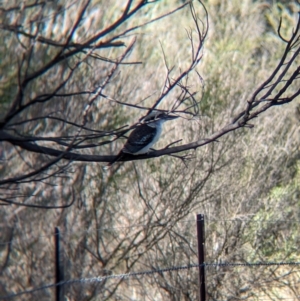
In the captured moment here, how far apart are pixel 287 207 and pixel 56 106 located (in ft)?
9.16

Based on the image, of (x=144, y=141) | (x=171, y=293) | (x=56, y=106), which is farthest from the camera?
(x=56, y=106)

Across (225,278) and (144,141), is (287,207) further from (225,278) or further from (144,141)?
(144,141)

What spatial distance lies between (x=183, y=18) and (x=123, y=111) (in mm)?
1413

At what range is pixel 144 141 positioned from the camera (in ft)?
20.0

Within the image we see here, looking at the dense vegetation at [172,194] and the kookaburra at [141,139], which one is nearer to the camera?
the kookaburra at [141,139]

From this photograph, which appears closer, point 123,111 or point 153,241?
point 153,241

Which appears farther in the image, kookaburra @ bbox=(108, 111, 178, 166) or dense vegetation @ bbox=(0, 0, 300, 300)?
dense vegetation @ bbox=(0, 0, 300, 300)

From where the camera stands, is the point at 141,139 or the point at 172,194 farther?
the point at 172,194

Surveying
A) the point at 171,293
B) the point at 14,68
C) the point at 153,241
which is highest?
the point at 14,68

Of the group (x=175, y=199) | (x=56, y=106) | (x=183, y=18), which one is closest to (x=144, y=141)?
(x=175, y=199)

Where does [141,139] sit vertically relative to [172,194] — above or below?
below

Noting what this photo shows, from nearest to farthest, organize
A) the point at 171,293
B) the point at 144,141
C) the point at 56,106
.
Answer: the point at 144,141 → the point at 171,293 → the point at 56,106

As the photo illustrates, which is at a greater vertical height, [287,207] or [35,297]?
[287,207]

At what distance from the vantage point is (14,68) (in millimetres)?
9477
